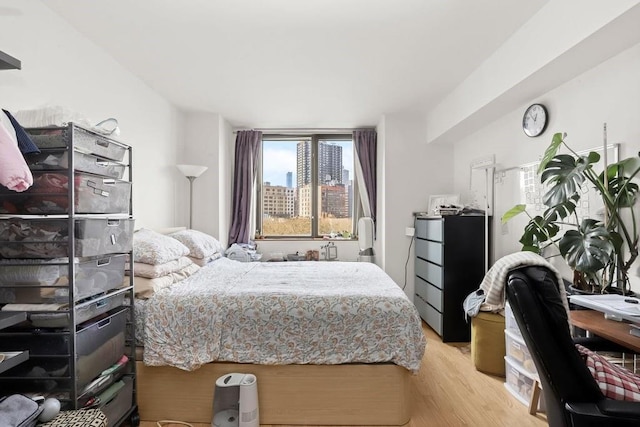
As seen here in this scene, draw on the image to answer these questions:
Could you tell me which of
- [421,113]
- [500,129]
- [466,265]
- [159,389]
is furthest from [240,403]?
[421,113]

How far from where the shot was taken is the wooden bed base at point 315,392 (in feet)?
6.70

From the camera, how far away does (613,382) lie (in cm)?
120

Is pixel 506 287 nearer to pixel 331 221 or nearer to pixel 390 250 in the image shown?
pixel 390 250

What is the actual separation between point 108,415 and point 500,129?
3722mm

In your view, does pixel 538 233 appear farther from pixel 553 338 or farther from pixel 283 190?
pixel 283 190

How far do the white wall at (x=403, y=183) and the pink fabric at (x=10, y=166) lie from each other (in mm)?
3549

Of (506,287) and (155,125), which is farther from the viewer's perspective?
(155,125)

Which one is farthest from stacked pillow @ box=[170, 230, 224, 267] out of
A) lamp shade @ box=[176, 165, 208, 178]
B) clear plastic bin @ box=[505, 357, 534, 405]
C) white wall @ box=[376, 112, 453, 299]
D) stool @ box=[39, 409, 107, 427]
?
clear plastic bin @ box=[505, 357, 534, 405]

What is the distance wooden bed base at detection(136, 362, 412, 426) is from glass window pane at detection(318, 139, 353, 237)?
9.76 ft

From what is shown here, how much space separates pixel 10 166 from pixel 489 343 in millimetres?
3110

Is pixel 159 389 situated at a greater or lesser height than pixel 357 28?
lesser

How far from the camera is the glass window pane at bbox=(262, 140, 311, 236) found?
496cm

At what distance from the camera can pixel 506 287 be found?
3.88 feet

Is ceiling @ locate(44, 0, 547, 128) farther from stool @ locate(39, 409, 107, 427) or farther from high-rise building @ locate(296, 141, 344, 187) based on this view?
stool @ locate(39, 409, 107, 427)
